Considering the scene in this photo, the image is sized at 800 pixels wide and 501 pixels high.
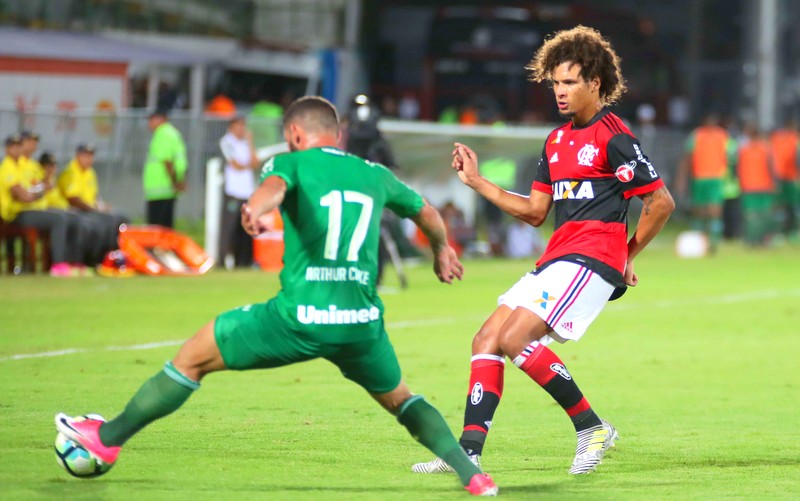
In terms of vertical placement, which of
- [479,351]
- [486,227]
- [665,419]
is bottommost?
[486,227]

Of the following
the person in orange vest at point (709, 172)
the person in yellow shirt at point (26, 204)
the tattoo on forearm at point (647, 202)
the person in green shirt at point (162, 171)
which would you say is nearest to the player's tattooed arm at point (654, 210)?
the tattoo on forearm at point (647, 202)

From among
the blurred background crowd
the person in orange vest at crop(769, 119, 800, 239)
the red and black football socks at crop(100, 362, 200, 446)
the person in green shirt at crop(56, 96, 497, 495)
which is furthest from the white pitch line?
the person in orange vest at crop(769, 119, 800, 239)

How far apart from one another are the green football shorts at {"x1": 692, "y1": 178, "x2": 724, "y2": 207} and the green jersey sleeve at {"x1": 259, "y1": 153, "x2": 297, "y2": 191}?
22.3 m

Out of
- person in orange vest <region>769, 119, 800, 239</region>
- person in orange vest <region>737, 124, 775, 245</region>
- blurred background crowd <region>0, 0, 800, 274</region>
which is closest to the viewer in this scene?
blurred background crowd <region>0, 0, 800, 274</region>

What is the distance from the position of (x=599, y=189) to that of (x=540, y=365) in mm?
899

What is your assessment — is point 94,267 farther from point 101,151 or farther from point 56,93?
point 56,93

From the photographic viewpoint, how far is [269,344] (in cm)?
640

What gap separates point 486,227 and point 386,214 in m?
8.59

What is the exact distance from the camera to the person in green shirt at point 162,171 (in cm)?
2056

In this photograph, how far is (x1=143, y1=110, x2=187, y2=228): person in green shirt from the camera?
2056 cm

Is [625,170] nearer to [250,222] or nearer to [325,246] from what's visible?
[325,246]

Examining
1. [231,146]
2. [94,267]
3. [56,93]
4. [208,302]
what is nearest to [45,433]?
[208,302]

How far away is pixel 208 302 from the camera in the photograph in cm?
1644

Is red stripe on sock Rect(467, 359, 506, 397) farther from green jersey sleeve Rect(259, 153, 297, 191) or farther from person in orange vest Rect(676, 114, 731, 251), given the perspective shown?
person in orange vest Rect(676, 114, 731, 251)
